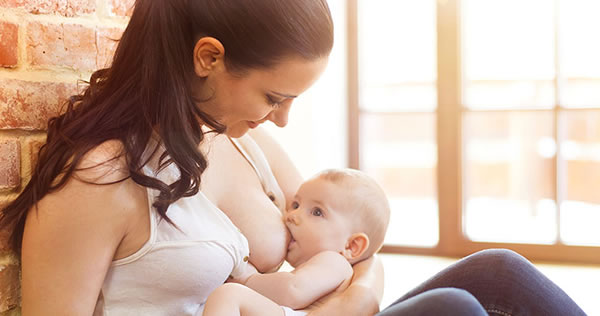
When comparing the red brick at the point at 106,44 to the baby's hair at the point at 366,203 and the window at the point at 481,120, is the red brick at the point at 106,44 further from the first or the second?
the window at the point at 481,120

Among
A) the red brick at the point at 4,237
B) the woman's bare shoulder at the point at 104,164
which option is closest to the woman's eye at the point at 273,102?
the woman's bare shoulder at the point at 104,164

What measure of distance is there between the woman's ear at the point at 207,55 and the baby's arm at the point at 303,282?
1.49 feet

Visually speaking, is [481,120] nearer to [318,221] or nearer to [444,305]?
[318,221]

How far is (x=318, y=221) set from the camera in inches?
58.6

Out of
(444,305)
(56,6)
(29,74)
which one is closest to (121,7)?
(56,6)

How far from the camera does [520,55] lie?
342 centimetres

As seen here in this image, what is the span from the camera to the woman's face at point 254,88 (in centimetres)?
116

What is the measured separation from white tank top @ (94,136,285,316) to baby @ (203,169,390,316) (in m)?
0.16

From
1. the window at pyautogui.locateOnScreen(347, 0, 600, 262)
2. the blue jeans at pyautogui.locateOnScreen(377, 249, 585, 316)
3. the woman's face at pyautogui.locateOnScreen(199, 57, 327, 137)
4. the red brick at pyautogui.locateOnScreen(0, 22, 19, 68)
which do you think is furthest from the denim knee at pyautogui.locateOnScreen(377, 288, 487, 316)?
the window at pyautogui.locateOnScreen(347, 0, 600, 262)

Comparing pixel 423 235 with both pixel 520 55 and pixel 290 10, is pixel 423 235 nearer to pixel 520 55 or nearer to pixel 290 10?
pixel 520 55

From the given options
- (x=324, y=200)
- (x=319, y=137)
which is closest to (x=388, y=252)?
(x=319, y=137)

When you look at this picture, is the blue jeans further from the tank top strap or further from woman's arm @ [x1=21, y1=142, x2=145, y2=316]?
woman's arm @ [x1=21, y1=142, x2=145, y2=316]

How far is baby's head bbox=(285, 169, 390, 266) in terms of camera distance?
4.87ft

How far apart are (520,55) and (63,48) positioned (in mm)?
2781
